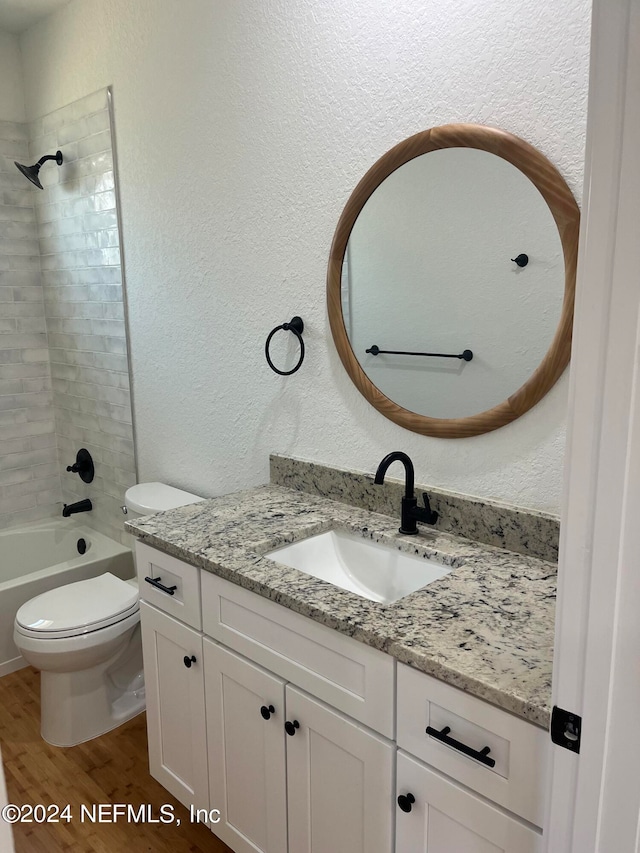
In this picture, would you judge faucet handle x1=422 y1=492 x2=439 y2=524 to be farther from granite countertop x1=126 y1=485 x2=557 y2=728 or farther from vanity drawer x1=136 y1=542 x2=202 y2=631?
vanity drawer x1=136 y1=542 x2=202 y2=631

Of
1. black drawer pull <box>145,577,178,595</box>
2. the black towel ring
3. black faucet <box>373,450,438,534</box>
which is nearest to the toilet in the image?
black drawer pull <box>145,577,178,595</box>

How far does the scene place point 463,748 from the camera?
110cm

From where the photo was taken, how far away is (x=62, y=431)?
3471 mm

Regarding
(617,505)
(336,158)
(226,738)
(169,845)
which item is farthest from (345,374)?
(169,845)

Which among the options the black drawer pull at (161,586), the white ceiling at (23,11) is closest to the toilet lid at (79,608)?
the black drawer pull at (161,586)

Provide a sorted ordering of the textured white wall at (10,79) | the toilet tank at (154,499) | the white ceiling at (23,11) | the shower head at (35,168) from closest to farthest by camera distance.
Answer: the toilet tank at (154,499), the white ceiling at (23,11), the shower head at (35,168), the textured white wall at (10,79)

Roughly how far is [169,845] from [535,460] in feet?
4.96

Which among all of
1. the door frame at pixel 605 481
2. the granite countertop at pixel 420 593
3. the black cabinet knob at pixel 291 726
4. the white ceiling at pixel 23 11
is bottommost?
the black cabinet knob at pixel 291 726

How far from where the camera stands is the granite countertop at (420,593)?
3.63ft

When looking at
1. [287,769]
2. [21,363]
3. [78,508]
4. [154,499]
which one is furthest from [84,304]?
[287,769]

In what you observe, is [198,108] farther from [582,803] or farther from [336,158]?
[582,803]

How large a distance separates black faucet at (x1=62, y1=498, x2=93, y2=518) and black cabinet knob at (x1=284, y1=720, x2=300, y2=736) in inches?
84.4

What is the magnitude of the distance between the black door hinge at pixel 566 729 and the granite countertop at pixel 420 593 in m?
0.16

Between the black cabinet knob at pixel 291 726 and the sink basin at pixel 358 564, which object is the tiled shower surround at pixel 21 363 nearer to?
the sink basin at pixel 358 564
